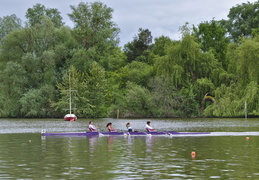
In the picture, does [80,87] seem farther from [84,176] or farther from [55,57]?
[84,176]

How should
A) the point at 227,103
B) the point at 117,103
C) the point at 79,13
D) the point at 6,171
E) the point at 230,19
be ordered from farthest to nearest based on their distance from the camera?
the point at 230,19 → the point at 79,13 → the point at 117,103 → the point at 227,103 → the point at 6,171

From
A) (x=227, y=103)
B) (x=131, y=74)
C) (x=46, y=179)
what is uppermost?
(x=131, y=74)

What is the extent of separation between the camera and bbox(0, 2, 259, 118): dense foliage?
2844 inches

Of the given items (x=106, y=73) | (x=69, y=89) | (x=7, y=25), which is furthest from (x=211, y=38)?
(x=7, y=25)

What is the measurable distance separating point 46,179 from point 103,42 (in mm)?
70800

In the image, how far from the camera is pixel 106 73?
8925 centimetres

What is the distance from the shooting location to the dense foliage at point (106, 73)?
72.2 metres

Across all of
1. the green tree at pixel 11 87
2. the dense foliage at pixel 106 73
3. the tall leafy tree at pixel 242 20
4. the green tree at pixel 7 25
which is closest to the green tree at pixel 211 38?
the dense foliage at pixel 106 73

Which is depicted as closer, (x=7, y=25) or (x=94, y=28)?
(x=94, y=28)

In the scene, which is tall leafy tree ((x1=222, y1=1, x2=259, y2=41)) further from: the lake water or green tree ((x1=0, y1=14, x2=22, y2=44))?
the lake water

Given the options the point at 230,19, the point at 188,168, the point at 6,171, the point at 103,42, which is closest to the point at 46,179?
the point at 6,171

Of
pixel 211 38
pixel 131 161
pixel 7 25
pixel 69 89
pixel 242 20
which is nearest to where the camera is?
pixel 131 161

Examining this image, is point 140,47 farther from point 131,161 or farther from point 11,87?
point 131,161

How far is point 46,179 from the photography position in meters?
15.9
